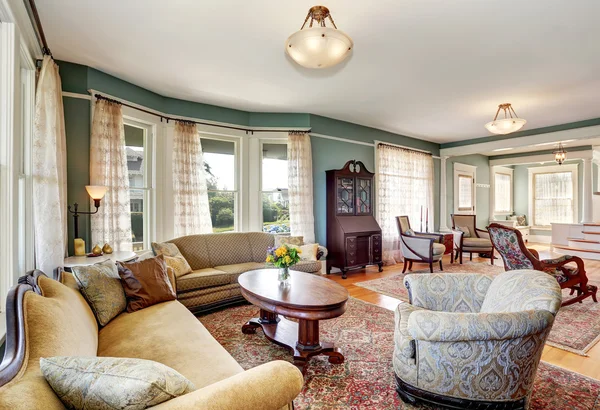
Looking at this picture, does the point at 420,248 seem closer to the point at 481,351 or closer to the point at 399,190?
the point at 399,190

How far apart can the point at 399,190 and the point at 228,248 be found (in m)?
4.01

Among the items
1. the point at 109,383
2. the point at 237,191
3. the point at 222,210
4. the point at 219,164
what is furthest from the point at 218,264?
the point at 109,383

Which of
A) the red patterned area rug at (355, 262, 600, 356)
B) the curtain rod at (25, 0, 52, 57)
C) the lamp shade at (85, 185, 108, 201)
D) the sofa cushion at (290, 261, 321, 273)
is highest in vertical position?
the curtain rod at (25, 0, 52, 57)

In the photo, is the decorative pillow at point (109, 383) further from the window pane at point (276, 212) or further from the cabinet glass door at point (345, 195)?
the cabinet glass door at point (345, 195)

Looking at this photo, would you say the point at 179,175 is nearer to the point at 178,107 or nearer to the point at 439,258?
the point at 178,107

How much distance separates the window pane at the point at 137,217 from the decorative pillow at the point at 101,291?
5.64ft

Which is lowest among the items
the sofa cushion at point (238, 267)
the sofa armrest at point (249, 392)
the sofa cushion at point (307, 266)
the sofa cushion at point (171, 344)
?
the sofa cushion at point (307, 266)

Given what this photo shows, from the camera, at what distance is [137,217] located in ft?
13.1

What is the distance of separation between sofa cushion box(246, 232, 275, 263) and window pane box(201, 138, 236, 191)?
890 mm

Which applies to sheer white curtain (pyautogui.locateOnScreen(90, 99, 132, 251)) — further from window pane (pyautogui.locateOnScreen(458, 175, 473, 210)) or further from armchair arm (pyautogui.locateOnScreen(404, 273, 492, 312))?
window pane (pyautogui.locateOnScreen(458, 175, 473, 210))

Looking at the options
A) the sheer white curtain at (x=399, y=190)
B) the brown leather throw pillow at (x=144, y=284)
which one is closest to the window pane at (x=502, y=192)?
the sheer white curtain at (x=399, y=190)

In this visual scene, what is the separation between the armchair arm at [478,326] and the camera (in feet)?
5.19

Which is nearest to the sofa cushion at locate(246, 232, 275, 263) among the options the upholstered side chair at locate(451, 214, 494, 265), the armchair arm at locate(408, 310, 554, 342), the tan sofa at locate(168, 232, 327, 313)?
the tan sofa at locate(168, 232, 327, 313)

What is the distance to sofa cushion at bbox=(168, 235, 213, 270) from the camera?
152 inches
